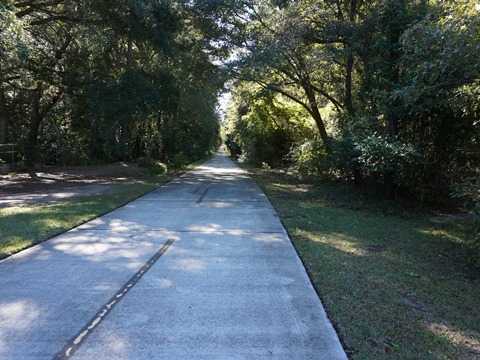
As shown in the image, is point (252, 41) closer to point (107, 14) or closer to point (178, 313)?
point (107, 14)

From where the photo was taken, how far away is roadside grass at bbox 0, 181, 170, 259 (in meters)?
6.25

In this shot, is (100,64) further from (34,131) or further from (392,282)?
(392,282)

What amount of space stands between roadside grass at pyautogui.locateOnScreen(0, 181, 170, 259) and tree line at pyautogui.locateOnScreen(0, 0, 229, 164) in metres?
3.80

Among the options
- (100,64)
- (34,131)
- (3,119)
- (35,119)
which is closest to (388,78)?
(100,64)

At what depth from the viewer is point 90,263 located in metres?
5.16

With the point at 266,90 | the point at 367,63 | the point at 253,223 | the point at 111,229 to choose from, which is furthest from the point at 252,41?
the point at 111,229

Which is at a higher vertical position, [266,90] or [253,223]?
[266,90]

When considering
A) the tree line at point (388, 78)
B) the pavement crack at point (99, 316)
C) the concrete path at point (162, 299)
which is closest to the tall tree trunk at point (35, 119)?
the tree line at point (388, 78)

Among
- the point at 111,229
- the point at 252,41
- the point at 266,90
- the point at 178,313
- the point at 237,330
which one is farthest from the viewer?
the point at 266,90

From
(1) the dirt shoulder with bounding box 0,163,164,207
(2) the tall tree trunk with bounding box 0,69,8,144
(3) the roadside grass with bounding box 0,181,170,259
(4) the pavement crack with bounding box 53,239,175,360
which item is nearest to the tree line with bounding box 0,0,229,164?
(2) the tall tree trunk with bounding box 0,69,8,144

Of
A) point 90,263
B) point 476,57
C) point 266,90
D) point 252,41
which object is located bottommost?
point 90,263

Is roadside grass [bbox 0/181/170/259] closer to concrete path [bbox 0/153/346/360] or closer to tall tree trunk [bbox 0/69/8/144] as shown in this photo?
concrete path [bbox 0/153/346/360]

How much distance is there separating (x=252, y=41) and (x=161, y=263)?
41.7 ft

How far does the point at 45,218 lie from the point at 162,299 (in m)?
5.26
